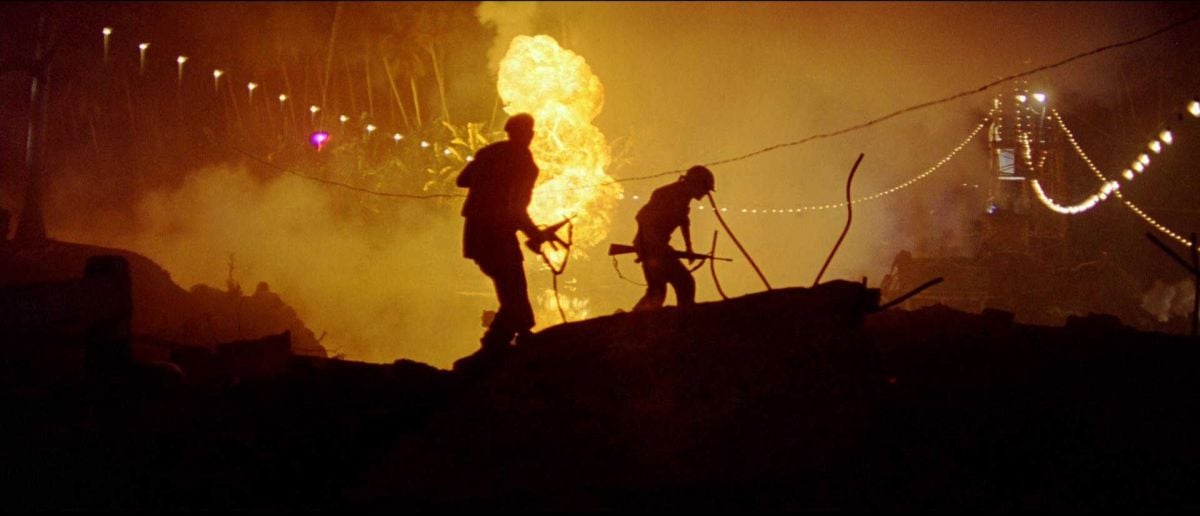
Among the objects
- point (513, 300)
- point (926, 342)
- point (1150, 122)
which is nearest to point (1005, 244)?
point (1150, 122)

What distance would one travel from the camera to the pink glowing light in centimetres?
2815

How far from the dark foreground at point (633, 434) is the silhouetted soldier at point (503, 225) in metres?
0.47

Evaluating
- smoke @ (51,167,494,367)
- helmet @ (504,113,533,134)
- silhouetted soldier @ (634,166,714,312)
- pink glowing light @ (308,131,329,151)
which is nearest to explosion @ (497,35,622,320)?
smoke @ (51,167,494,367)

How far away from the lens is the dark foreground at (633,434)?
3.84 m

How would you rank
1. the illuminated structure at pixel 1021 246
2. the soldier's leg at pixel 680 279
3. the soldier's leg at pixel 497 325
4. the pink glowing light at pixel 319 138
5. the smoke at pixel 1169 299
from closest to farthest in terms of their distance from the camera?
the soldier's leg at pixel 497 325 → the soldier's leg at pixel 680 279 → the smoke at pixel 1169 299 → the illuminated structure at pixel 1021 246 → the pink glowing light at pixel 319 138

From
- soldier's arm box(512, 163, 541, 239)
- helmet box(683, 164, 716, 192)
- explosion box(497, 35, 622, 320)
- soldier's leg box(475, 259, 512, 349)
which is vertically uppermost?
explosion box(497, 35, 622, 320)

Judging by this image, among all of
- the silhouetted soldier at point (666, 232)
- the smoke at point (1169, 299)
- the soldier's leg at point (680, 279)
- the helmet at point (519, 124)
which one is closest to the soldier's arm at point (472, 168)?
the helmet at point (519, 124)

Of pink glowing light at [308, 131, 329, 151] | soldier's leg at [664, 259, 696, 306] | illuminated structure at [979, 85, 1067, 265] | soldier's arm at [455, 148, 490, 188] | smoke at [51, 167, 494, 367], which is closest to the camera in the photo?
soldier's arm at [455, 148, 490, 188]

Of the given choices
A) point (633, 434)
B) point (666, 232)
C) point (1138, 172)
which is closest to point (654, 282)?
point (666, 232)

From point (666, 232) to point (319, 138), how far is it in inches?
890

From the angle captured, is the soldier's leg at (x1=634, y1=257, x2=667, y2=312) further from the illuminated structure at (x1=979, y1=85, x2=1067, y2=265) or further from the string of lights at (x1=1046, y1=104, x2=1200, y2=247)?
the illuminated structure at (x1=979, y1=85, x2=1067, y2=265)

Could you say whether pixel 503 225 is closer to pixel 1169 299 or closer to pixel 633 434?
pixel 633 434

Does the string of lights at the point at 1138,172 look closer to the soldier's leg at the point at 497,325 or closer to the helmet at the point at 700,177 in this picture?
the helmet at the point at 700,177

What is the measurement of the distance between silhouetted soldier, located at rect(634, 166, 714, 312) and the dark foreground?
279cm
